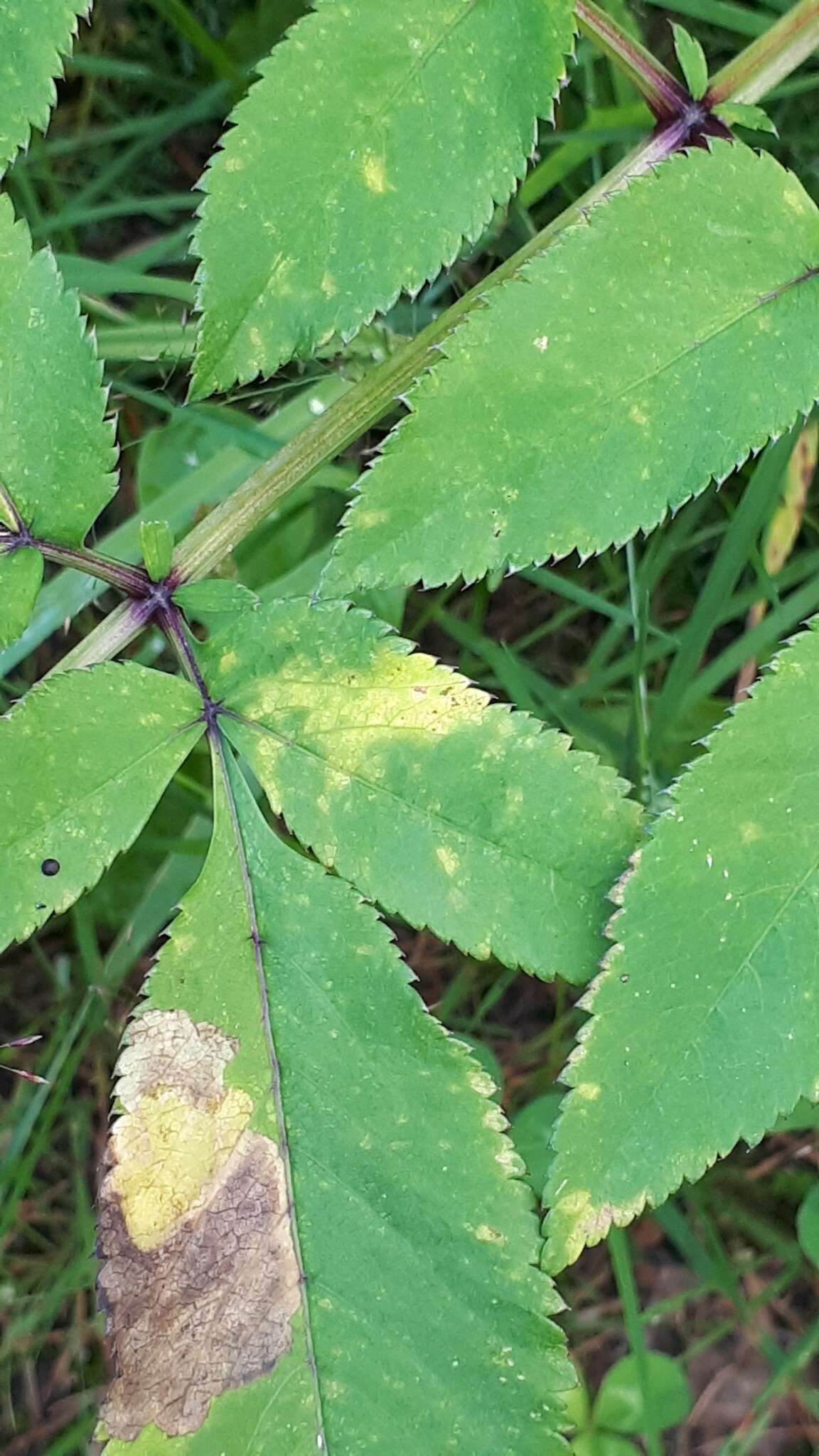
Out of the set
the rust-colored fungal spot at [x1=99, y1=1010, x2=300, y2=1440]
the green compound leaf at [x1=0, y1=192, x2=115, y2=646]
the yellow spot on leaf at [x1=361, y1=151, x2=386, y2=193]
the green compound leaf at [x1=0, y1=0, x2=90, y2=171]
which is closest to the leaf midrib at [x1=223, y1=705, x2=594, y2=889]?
the rust-colored fungal spot at [x1=99, y1=1010, x2=300, y2=1440]

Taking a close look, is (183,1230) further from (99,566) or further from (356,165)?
(356,165)

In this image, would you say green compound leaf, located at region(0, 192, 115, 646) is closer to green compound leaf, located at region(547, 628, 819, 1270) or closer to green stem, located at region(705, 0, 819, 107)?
green compound leaf, located at region(547, 628, 819, 1270)

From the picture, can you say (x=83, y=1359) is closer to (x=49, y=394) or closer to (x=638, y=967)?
(x=638, y=967)

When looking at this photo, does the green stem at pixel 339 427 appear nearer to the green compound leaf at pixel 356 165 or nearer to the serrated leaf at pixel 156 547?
the serrated leaf at pixel 156 547

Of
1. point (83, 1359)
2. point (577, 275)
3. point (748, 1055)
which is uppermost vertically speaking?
point (577, 275)

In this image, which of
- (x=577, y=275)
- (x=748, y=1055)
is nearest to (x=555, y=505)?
(x=577, y=275)

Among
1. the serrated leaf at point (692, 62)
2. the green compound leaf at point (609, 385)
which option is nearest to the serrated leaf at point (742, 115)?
the serrated leaf at point (692, 62)
